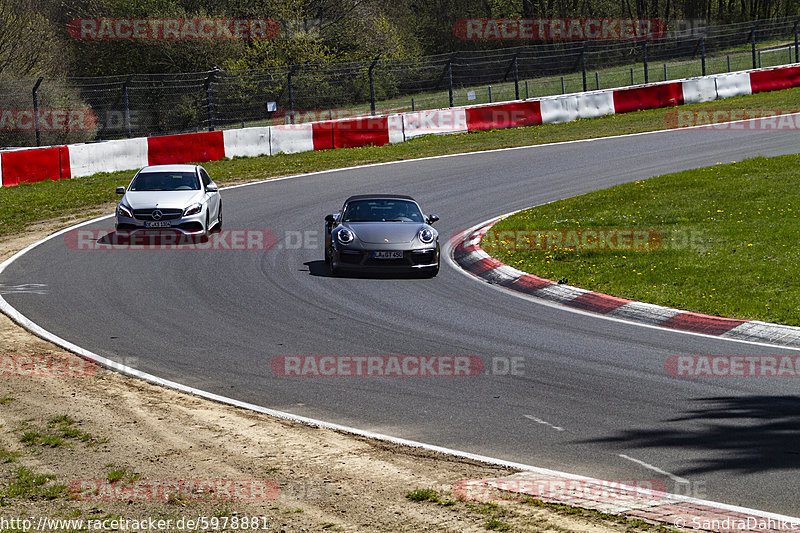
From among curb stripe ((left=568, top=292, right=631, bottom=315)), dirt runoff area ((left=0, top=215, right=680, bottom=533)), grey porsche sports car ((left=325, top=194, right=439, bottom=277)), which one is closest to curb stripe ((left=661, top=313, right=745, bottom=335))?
curb stripe ((left=568, top=292, right=631, bottom=315))

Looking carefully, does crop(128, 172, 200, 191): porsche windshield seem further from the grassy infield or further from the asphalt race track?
the grassy infield

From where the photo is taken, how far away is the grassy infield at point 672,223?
12047 millimetres

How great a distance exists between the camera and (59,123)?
40906 millimetres

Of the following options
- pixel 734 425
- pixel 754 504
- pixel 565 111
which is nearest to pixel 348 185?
pixel 565 111

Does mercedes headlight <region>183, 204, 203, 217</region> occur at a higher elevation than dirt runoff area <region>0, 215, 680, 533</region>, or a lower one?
higher

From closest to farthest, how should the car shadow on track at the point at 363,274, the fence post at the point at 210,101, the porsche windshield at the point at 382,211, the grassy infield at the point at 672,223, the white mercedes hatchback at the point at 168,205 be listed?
1. the grassy infield at the point at 672,223
2. the car shadow on track at the point at 363,274
3. the porsche windshield at the point at 382,211
4. the white mercedes hatchback at the point at 168,205
5. the fence post at the point at 210,101

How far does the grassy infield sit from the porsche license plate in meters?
1.95

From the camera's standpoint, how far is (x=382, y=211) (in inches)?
613

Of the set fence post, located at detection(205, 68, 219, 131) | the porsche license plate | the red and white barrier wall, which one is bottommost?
the porsche license plate

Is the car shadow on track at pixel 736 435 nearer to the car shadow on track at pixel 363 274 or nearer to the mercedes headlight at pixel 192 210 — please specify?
the car shadow on track at pixel 363 274

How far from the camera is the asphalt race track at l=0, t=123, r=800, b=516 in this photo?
7012mm

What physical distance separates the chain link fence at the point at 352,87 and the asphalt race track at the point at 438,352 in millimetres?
12447

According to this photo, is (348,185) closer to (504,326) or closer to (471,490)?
(504,326)

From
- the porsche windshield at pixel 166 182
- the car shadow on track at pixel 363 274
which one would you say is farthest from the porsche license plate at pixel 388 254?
the porsche windshield at pixel 166 182
